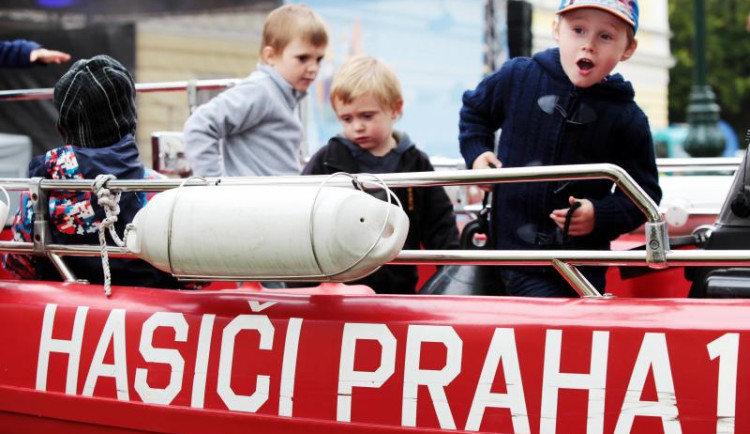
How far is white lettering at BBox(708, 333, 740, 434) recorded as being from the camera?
2115 mm

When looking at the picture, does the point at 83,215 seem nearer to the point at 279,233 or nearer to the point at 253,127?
the point at 279,233

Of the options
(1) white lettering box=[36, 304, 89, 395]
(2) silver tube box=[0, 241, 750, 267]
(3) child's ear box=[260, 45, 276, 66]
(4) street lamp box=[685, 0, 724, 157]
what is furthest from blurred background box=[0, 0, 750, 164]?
(2) silver tube box=[0, 241, 750, 267]

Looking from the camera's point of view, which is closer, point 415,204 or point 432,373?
point 432,373

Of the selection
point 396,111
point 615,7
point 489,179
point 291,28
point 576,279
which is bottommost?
point 576,279

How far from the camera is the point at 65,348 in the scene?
2.74 m

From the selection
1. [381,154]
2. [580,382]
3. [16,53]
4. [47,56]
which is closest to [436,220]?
[381,154]

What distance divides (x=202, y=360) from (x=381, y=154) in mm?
1537

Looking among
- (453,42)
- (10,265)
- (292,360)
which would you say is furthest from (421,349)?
(453,42)

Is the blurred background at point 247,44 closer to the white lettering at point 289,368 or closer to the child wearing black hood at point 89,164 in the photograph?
the child wearing black hood at point 89,164

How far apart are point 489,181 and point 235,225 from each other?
57cm

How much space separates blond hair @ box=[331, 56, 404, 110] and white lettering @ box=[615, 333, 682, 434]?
1.82 m

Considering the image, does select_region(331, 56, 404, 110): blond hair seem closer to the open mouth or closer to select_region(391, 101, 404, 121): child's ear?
select_region(391, 101, 404, 121): child's ear

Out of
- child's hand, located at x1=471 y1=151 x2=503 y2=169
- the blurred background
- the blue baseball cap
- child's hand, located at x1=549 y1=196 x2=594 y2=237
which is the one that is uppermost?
the blurred background

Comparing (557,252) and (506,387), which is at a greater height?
(557,252)
